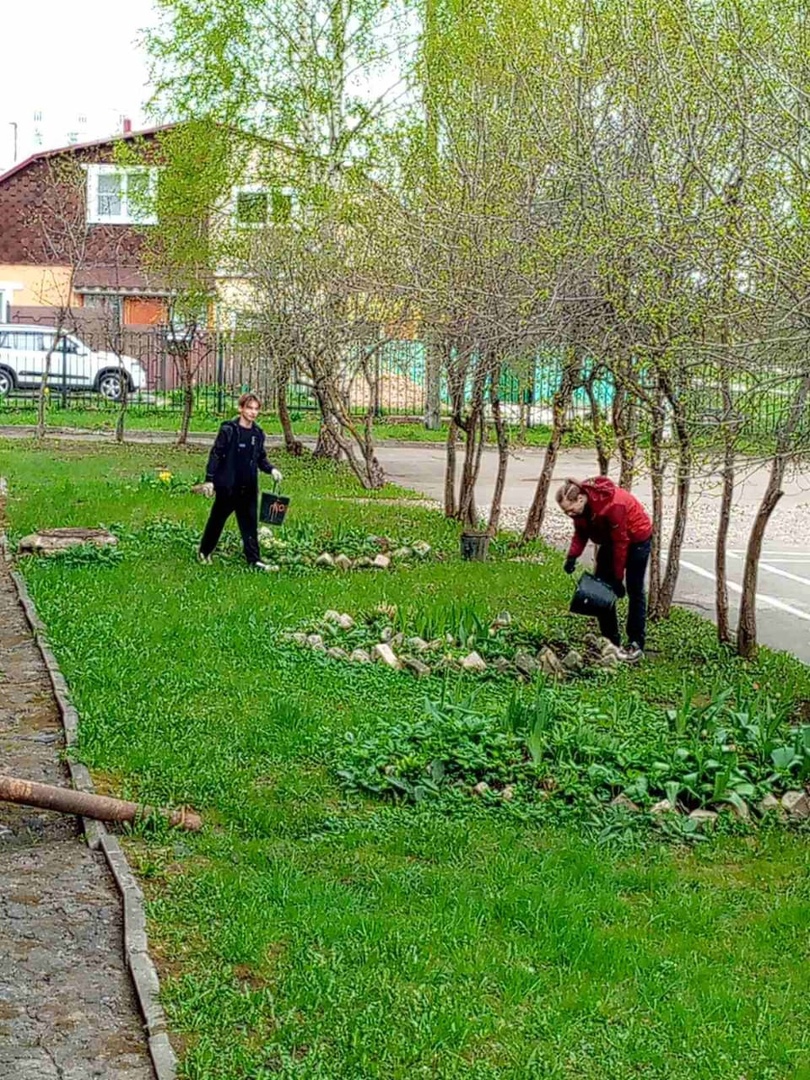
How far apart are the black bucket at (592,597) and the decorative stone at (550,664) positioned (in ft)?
1.69

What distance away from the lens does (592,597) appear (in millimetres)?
11047

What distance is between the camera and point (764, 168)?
8812 mm

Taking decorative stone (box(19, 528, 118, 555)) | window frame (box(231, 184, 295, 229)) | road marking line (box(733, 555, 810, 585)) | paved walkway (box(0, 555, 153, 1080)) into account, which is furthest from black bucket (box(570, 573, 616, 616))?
window frame (box(231, 184, 295, 229))

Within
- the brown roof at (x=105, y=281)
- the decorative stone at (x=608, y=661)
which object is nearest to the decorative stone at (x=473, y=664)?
the decorative stone at (x=608, y=661)

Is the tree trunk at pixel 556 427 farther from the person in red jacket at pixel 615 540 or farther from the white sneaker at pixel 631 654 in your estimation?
the white sneaker at pixel 631 654

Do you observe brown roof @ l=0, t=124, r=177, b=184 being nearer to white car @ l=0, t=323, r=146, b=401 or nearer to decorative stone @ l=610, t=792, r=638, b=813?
white car @ l=0, t=323, r=146, b=401

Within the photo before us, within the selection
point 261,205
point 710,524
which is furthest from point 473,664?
point 261,205

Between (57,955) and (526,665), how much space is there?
17.7ft

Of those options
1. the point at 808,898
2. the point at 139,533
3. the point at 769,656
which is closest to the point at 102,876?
the point at 808,898

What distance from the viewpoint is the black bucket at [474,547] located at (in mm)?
→ 15180

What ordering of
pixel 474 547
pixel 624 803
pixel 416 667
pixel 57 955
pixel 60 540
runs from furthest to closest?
pixel 474 547 < pixel 60 540 < pixel 416 667 < pixel 624 803 < pixel 57 955

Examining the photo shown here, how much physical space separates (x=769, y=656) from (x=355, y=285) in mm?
8619

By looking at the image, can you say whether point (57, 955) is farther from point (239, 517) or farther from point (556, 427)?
point (556, 427)

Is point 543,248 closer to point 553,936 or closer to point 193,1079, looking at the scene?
point 553,936
